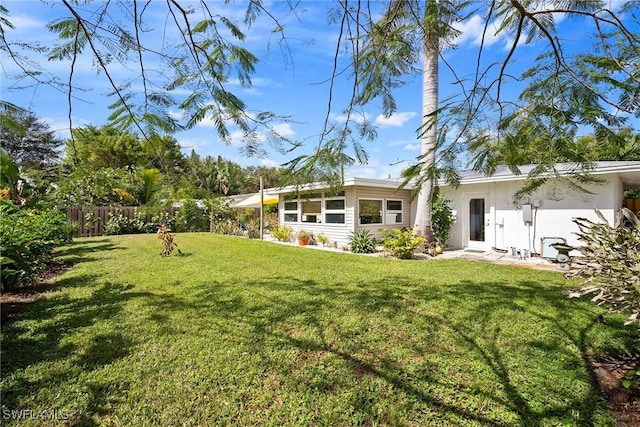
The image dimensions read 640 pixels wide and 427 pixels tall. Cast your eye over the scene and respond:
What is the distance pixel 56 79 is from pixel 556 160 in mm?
4807

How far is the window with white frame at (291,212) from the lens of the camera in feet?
51.3

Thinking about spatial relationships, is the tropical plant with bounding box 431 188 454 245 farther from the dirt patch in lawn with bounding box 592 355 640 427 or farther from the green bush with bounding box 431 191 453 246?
the dirt patch in lawn with bounding box 592 355 640 427

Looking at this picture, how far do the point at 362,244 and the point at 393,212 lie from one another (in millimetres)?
3408

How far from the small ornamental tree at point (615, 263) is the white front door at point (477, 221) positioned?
29.0 ft

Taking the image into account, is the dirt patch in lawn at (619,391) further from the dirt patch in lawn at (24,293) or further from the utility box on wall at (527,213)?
the utility box on wall at (527,213)

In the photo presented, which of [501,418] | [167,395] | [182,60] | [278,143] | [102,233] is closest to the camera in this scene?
[501,418]

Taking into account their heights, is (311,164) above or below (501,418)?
above

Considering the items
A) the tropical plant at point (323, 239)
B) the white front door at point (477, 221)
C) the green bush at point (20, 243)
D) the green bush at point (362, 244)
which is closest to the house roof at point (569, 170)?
the white front door at point (477, 221)

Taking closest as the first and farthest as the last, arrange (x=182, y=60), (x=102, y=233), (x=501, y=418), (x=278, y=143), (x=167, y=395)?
(x=501, y=418), (x=167, y=395), (x=278, y=143), (x=182, y=60), (x=102, y=233)

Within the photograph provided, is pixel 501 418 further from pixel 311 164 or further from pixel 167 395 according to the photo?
pixel 167 395

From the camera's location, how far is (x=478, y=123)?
124 inches

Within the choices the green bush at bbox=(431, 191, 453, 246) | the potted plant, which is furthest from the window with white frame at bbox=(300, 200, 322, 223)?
the green bush at bbox=(431, 191, 453, 246)

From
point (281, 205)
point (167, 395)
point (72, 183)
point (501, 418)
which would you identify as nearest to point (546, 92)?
point (501, 418)

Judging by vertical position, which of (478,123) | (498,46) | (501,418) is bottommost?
(501,418)
